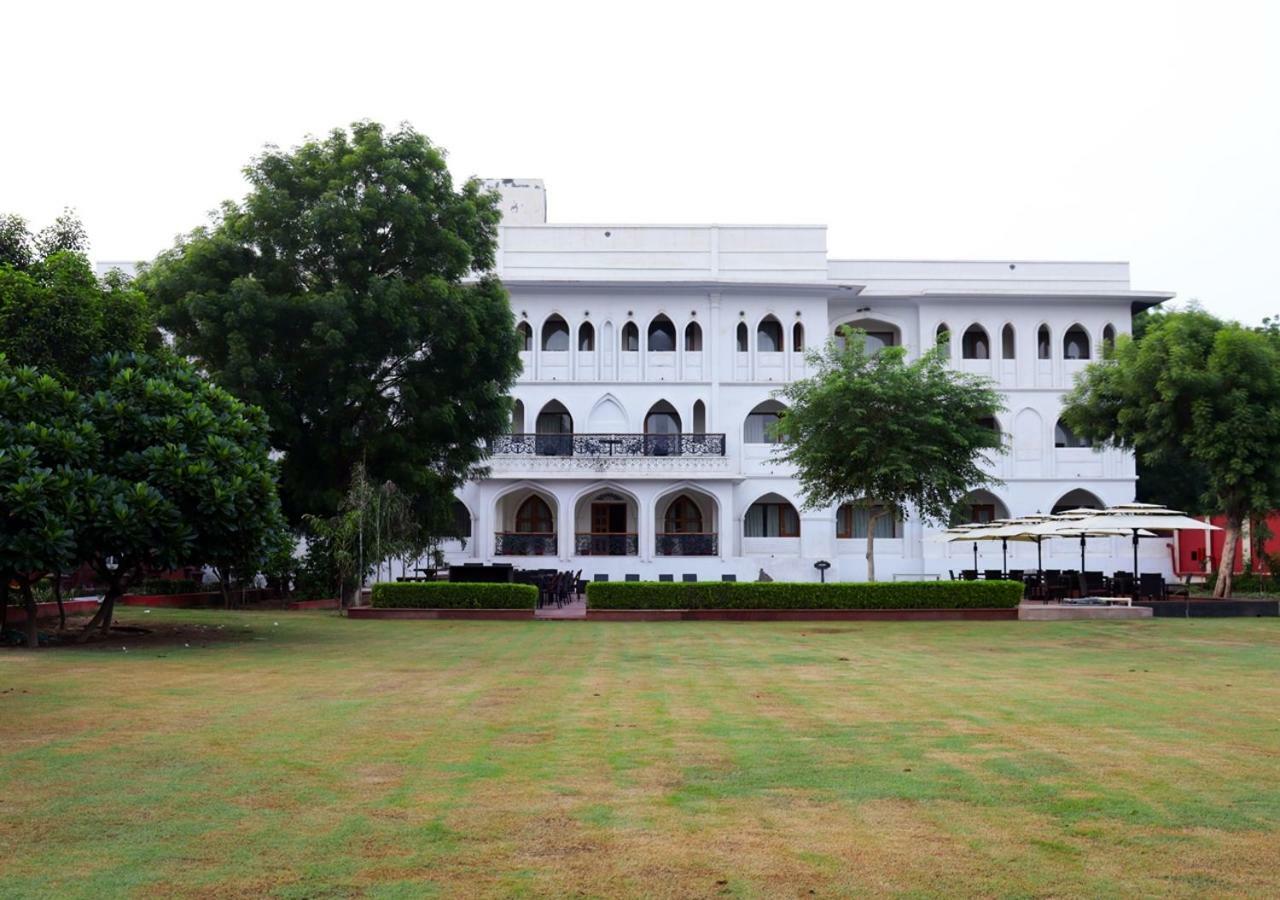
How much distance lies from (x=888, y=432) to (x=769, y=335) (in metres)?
13.4

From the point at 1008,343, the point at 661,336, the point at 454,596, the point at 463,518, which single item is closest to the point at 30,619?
the point at 454,596

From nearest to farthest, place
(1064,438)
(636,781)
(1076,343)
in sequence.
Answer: (636,781) → (1064,438) → (1076,343)

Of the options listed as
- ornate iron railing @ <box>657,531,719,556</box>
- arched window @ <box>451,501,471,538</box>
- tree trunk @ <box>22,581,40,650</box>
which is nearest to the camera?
tree trunk @ <box>22,581,40,650</box>

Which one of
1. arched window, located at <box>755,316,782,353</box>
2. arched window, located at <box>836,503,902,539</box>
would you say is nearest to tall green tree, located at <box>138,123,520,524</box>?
arched window, located at <box>755,316,782,353</box>

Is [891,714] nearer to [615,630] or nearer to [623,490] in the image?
[615,630]

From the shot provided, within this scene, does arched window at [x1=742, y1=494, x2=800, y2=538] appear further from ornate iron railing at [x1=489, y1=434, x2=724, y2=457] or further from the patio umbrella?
the patio umbrella

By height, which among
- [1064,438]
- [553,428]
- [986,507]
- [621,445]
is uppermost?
[553,428]

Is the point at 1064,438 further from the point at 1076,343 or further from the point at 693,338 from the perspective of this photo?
the point at 693,338

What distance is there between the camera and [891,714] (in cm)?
944

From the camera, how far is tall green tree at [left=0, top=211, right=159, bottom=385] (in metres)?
16.7

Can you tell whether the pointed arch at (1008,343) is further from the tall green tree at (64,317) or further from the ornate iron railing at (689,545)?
the tall green tree at (64,317)

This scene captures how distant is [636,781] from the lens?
6703mm

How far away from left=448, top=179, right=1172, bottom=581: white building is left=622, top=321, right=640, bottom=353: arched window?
0.25 ft

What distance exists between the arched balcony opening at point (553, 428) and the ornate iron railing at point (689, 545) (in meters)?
4.54
